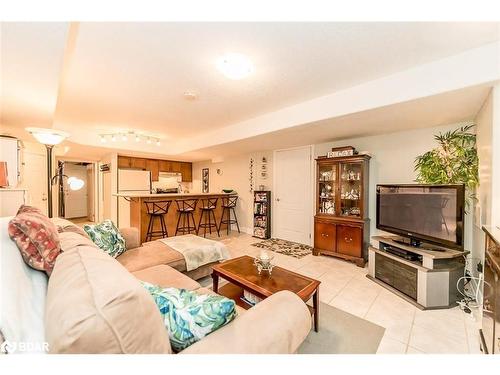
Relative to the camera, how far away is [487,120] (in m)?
2.01

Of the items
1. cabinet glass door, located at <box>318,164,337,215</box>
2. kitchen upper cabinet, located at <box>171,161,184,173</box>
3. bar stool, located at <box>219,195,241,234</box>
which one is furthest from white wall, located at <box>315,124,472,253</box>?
kitchen upper cabinet, located at <box>171,161,184,173</box>

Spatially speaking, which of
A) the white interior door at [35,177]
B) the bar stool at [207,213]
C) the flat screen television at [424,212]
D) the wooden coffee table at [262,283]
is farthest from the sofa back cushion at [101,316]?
the white interior door at [35,177]

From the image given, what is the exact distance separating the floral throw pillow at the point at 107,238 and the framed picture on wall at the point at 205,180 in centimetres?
425

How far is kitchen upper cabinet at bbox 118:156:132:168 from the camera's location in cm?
548

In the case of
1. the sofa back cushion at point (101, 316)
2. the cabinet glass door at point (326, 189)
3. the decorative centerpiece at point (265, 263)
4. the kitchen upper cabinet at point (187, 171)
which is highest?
the kitchen upper cabinet at point (187, 171)

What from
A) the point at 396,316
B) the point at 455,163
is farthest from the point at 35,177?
the point at 455,163

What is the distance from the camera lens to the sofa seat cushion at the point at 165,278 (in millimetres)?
1730

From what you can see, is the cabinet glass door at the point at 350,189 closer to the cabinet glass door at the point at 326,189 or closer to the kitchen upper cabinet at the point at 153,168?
the cabinet glass door at the point at 326,189

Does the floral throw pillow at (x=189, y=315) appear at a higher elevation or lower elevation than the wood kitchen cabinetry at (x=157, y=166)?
lower

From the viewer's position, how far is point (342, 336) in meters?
→ 1.76

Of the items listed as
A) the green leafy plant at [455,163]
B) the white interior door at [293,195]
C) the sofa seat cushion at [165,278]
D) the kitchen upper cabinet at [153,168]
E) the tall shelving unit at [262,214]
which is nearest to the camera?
the sofa seat cushion at [165,278]

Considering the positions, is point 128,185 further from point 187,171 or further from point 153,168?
point 187,171
